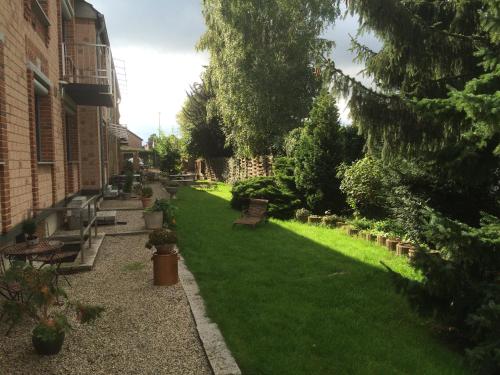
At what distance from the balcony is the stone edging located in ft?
22.6

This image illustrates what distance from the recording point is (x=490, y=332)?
338 cm

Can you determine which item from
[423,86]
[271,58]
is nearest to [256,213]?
[423,86]

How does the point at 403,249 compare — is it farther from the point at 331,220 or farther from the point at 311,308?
the point at 311,308

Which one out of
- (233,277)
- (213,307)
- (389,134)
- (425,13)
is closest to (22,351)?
(213,307)

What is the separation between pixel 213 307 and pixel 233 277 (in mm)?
1379

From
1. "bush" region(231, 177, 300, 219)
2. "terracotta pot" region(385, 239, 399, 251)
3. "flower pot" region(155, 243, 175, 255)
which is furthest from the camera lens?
"bush" region(231, 177, 300, 219)

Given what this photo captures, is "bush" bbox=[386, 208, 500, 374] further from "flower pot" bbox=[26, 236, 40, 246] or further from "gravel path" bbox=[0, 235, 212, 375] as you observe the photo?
"flower pot" bbox=[26, 236, 40, 246]

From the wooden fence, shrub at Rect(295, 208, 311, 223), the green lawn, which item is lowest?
the green lawn

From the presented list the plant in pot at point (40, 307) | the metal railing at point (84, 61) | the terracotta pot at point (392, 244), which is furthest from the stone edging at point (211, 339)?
the metal railing at point (84, 61)

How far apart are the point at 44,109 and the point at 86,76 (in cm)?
249

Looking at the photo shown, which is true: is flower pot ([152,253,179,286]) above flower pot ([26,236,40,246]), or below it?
below

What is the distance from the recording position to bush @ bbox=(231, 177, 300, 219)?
39.8ft

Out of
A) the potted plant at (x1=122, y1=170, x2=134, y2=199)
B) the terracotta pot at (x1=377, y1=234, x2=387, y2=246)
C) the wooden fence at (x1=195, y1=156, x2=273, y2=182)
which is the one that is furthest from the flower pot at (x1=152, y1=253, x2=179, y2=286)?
the wooden fence at (x1=195, y1=156, x2=273, y2=182)

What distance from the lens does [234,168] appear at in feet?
83.8
